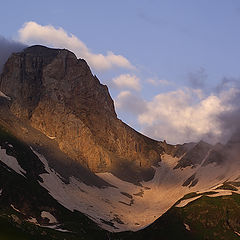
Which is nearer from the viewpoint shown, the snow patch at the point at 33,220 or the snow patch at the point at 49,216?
the snow patch at the point at 33,220

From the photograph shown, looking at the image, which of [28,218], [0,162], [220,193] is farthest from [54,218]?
[220,193]

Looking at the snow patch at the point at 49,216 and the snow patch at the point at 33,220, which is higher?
the snow patch at the point at 49,216

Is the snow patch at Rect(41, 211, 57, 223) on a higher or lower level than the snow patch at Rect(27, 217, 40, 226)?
higher

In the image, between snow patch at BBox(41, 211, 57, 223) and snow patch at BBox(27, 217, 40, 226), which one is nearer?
snow patch at BBox(27, 217, 40, 226)

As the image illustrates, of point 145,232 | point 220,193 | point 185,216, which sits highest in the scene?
point 220,193

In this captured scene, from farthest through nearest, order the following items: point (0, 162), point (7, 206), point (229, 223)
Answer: point (0, 162), point (7, 206), point (229, 223)

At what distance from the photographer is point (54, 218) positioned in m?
178

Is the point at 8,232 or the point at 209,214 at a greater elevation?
the point at 209,214

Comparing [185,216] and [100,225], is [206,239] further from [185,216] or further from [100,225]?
[100,225]

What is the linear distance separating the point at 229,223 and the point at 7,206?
3020 inches

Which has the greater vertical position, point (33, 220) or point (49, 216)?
point (49, 216)

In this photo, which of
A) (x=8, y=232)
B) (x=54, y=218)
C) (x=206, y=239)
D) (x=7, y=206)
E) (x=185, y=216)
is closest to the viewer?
(x=8, y=232)

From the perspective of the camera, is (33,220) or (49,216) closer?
(33,220)

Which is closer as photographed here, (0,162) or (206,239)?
(206,239)
